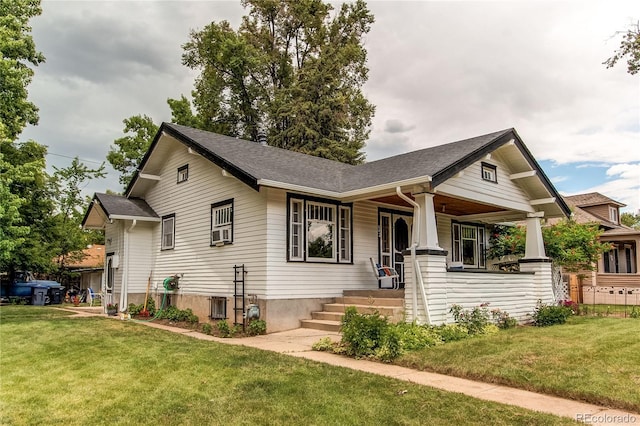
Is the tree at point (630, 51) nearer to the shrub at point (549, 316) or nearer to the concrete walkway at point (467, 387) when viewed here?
the shrub at point (549, 316)

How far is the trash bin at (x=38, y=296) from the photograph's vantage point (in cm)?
1995

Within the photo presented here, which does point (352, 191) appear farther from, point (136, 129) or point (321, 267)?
point (136, 129)

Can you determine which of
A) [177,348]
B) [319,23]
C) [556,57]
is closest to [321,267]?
[177,348]

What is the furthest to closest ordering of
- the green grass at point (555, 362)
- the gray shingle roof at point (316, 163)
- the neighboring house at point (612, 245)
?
the neighboring house at point (612, 245)
the gray shingle roof at point (316, 163)
the green grass at point (555, 362)

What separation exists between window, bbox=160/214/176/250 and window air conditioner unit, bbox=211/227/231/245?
7.80ft

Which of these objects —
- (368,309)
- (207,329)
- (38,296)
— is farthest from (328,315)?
(38,296)

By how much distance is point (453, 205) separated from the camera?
13.4 m

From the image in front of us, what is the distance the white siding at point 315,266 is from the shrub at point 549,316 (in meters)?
4.06

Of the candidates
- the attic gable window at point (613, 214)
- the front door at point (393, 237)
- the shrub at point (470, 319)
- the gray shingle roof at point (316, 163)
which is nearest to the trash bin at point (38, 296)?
the gray shingle roof at point (316, 163)

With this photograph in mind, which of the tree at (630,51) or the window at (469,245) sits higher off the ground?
the tree at (630,51)

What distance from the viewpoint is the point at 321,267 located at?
11281mm

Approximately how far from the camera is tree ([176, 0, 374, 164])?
86.2 ft

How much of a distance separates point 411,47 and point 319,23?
17.0m

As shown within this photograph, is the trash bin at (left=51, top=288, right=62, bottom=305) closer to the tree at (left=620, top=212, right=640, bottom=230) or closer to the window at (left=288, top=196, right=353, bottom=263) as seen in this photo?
the window at (left=288, top=196, right=353, bottom=263)
